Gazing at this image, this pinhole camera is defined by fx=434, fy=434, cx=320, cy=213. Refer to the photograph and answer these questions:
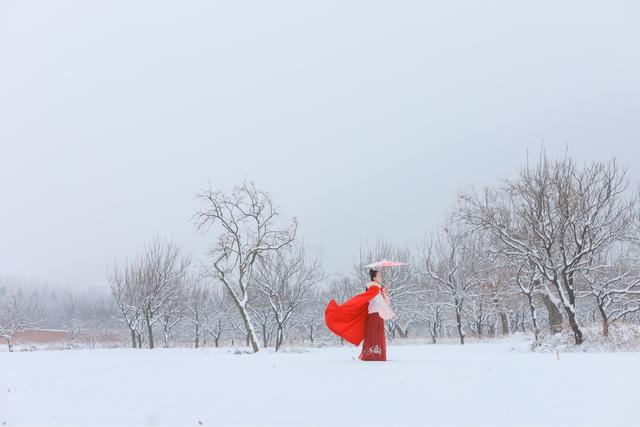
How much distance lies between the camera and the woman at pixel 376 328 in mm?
8734

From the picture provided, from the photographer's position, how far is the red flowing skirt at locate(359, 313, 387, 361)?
8.72 m

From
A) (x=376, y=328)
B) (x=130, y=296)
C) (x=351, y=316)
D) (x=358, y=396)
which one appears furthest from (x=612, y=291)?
(x=130, y=296)

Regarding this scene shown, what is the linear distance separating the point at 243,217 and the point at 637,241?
20.0 metres

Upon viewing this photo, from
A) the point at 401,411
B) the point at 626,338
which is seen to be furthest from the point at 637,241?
the point at 401,411

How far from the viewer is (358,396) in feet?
16.9

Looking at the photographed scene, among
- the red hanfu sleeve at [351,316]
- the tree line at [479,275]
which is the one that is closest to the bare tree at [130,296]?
the tree line at [479,275]

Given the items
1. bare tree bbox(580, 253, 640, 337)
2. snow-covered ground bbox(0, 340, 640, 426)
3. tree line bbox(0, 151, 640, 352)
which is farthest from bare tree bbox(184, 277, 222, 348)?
snow-covered ground bbox(0, 340, 640, 426)

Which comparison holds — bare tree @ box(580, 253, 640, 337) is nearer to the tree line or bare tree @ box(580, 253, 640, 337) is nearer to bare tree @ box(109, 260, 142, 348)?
the tree line

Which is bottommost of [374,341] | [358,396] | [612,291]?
[358,396]

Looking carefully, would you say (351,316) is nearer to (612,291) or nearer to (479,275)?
(612,291)

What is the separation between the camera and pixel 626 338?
38.1ft

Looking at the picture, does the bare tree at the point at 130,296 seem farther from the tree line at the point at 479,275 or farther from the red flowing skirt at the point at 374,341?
the red flowing skirt at the point at 374,341

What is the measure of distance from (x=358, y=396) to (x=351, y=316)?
4.00 m

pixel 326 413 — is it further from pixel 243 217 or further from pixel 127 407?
pixel 243 217
